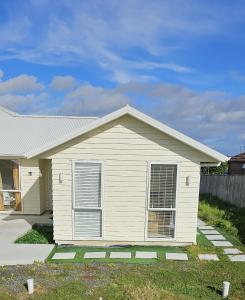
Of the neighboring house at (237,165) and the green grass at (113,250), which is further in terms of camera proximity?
the neighboring house at (237,165)

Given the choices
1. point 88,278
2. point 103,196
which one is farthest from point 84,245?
point 88,278

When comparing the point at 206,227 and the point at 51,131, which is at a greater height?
the point at 51,131

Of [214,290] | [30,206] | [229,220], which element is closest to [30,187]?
[30,206]

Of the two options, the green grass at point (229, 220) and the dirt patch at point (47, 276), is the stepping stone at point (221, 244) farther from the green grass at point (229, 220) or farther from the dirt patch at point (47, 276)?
the dirt patch at point (47, 276)

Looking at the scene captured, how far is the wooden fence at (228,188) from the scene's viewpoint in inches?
604

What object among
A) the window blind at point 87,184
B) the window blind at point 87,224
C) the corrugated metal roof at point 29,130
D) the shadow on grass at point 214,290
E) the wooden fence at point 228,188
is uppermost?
the corrugated metal roof at point 29,130

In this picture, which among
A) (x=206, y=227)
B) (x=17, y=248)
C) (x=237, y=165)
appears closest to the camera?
(x=17, y=248)

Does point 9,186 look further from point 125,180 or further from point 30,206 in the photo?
point 125,180

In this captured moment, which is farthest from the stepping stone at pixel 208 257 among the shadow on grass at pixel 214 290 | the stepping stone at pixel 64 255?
the stepping stone at pixel 64 255

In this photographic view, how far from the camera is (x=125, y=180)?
27.7 feet

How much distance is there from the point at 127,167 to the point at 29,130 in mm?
7020

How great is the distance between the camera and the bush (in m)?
10.5

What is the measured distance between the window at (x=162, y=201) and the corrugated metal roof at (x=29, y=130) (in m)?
4.77

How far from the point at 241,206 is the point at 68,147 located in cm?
1020
